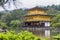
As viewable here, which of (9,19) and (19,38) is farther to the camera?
(9,19)

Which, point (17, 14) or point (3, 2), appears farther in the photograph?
point (17, 14)

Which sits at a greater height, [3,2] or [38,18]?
[3,2]

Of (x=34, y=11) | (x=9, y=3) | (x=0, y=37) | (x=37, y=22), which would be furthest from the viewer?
(x=34, y=11)

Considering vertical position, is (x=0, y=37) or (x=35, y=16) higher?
(x=0, y=37)

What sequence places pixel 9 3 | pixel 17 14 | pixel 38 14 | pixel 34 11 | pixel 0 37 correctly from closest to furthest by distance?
pixel 9 3
pixel 0 37
pixel 38 14
pixel 34 11
pixel 17 14

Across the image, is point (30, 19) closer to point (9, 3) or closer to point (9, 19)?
point (9, 19)

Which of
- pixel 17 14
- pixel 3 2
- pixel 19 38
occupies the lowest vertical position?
pixel 17 14

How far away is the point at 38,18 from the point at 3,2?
49.5ft

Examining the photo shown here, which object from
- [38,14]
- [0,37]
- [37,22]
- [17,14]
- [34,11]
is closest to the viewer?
[0,37]

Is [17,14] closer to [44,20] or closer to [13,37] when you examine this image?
[44,20]

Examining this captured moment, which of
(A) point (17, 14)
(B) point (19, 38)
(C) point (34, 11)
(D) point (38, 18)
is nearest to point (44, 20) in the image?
(D) point (38, 18)

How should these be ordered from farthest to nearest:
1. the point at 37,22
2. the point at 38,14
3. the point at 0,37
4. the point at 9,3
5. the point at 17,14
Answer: the point at 17,14, the point at 38,14, the point at 37,22, the point at 0,37, the point at 9,3

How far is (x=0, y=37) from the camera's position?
10.5 feet

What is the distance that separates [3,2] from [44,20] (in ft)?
48.9
